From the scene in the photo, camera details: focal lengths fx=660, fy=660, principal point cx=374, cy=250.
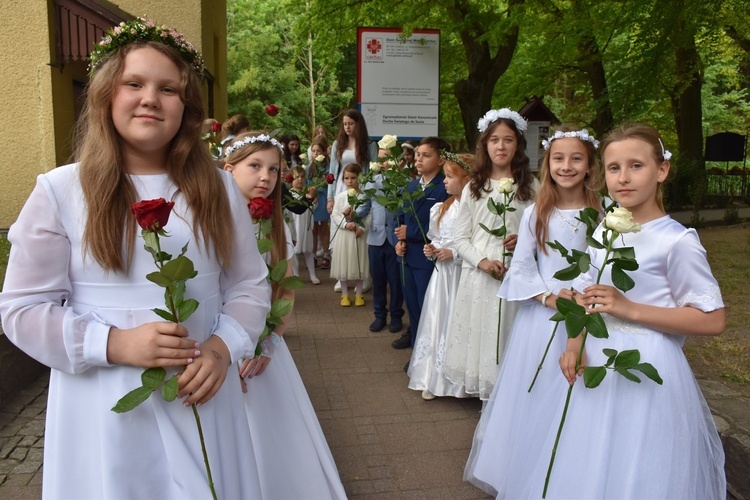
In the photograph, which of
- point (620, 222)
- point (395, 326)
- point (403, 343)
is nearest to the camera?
point (620, 222)

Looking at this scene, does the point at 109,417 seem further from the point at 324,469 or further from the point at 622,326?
the point at 622,326

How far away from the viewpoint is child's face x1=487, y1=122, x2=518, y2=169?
4.62 m

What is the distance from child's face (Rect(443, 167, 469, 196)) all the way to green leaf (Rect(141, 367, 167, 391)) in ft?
12.5

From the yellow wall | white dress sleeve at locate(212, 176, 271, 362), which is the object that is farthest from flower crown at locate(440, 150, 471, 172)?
the yellow wall

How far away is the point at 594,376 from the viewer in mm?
2396

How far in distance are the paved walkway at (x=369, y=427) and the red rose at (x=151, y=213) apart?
96.1 inches

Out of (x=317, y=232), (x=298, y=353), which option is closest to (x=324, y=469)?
(x=298, y=353)

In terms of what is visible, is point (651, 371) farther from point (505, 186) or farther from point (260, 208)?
point (505, 186)

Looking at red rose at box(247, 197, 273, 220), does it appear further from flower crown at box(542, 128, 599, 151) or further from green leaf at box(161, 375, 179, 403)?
flower crown at box(542, 128, 599, 151)

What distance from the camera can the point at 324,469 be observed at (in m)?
3.25

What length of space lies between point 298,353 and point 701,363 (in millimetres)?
3513

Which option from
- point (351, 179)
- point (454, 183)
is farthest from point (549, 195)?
point (351, 179)

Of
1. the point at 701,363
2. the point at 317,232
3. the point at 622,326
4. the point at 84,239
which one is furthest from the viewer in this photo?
the point at 317,232

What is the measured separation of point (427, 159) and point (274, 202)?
8.32 feet
